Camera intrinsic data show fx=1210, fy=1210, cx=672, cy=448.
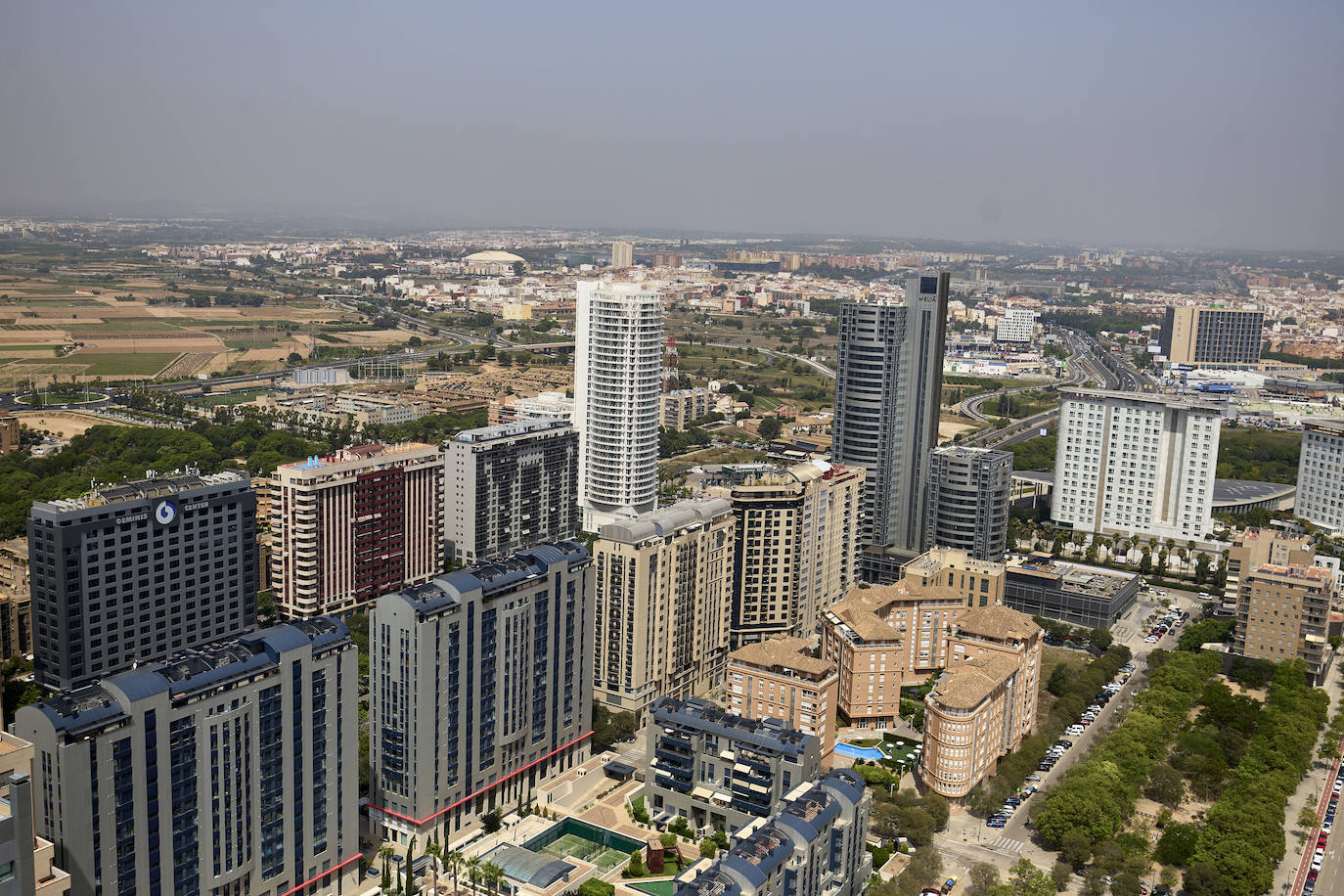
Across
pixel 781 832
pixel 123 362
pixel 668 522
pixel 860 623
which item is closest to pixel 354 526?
pixel 668 522

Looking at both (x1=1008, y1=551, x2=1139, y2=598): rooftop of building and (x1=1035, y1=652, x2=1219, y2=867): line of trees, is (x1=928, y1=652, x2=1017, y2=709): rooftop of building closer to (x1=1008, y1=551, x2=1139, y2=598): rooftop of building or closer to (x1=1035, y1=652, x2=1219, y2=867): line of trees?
(x1=1035, y1=652, x2=1219, y2=867): line of trees

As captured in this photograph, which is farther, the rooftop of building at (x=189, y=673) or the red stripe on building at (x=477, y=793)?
the red stripe on building at (x=477, y=793)

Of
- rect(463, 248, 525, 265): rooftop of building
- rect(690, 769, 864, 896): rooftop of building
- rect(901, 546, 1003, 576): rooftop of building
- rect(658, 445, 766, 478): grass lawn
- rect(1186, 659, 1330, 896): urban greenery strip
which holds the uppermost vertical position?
rect(463, 248, 525, 265): rooftop of building

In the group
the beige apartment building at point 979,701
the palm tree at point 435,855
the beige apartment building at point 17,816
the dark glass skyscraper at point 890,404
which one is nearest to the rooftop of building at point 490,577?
the palm tree at point 435,855

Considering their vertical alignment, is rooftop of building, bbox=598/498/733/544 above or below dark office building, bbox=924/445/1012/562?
above

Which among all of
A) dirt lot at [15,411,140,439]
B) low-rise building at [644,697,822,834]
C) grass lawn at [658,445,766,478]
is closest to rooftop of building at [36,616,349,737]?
low-rise building at [644,697,822,834]

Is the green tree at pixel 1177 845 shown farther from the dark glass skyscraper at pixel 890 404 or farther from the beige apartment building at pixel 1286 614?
the dark glass skyscraper at pixel 890 404
